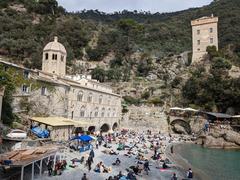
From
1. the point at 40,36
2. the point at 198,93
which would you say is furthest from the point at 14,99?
the point at 40,36

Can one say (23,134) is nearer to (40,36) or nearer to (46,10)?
(40,36)

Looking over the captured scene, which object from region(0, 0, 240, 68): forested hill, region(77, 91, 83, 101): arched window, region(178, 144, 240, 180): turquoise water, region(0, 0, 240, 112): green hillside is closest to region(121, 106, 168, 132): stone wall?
region(0, 0, 240, 112): green hillside

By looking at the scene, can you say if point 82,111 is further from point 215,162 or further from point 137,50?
point 137,50

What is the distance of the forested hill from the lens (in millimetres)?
69438

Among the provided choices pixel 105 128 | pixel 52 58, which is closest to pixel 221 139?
pixel 105 128

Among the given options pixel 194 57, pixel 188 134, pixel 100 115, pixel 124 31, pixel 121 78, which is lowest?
pixel 188 134

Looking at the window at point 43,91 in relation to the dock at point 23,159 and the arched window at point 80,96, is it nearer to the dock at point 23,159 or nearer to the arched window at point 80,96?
the arched window at point 80,96

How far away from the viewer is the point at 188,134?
5312 centimetres

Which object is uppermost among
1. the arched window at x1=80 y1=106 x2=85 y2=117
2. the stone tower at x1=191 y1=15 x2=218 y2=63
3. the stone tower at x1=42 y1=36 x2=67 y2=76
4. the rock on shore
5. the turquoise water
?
the stone tower at x1=191 y1=15 x2=218 y2=63

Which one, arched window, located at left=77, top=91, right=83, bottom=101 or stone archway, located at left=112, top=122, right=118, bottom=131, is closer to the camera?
arched window, located at left=77, top=91, right=83, bottom=101

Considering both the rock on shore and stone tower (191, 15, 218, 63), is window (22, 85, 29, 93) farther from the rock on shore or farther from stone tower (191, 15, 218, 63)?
stone tower (191, 15, 218, 63)

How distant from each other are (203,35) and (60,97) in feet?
161

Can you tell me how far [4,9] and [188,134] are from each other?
233ft

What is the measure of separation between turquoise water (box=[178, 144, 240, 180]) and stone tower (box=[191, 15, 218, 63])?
3735 cm
